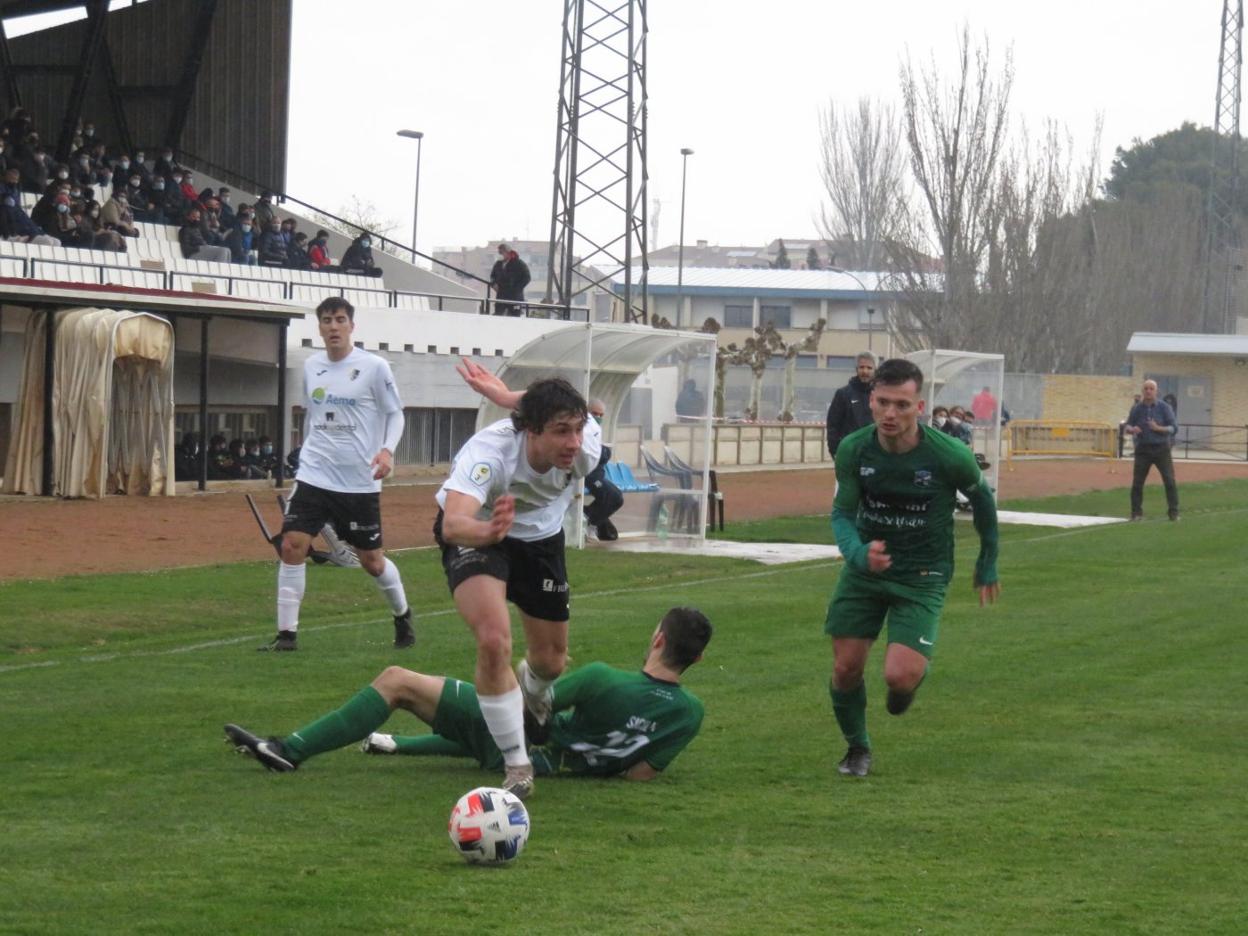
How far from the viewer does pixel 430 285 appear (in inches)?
1677

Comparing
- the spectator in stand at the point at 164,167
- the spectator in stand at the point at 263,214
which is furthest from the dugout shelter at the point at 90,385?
the spectator in stand at the point at 164,167

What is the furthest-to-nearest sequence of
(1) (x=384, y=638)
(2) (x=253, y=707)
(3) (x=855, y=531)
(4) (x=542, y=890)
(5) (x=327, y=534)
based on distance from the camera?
(5) (x=327, y=534) → (1) (x=384, y=638) → (2) (x=253, y=707) → (3) (x=855, y=531) → (4) (x=542, y=890)

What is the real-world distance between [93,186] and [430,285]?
10.5 metres

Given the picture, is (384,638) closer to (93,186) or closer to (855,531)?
(855,531)

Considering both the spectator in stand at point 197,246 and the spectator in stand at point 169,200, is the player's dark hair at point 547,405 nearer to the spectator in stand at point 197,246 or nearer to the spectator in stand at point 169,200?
the spectator in stand at point 197,246

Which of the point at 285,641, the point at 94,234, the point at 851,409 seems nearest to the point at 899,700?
the point at 285,641

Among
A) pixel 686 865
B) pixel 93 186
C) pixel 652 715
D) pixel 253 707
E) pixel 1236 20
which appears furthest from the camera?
pixel 1236 20

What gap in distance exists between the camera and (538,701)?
7.48 m

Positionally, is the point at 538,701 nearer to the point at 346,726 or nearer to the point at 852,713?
the point at 346,726

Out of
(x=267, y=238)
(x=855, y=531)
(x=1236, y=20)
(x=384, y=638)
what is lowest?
(x=384, y=638)

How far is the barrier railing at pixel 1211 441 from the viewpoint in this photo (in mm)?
57719

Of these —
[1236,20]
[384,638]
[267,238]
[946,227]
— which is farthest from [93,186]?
[1236,20]

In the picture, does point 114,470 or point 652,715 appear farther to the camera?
point 114,470

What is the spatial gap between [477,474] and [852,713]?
213 centimetres
